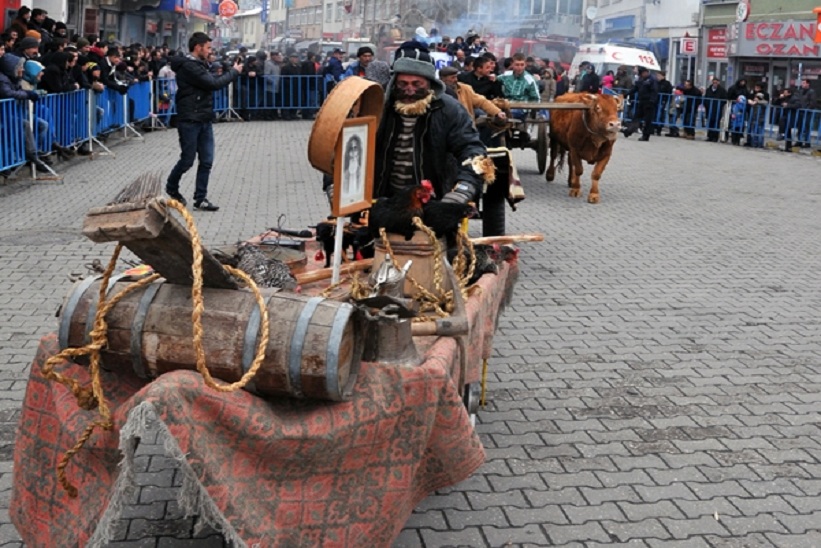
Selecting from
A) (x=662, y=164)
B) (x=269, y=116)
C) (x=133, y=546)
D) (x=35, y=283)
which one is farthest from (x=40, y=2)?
(x=133, y=546)

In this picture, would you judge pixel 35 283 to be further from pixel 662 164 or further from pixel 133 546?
pixel 662 164

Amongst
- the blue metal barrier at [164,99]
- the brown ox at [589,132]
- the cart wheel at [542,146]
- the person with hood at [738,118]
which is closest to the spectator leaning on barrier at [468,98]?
the brown ox at [589,132]

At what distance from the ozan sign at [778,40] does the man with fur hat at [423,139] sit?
74.2 feet

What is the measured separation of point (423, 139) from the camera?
5645 millimetres

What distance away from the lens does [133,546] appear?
4.03m

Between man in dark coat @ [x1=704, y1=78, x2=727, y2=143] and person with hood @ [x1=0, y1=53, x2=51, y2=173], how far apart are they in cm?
1675

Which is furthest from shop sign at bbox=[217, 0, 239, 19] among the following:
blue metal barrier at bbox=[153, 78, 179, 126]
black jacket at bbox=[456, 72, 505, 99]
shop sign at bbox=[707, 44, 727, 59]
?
black jacket at bbox=[456, 72, 505, 99]

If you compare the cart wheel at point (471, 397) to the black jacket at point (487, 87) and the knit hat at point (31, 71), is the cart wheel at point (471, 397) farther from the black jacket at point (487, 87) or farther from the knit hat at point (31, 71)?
the knit hat at point (31, 71)

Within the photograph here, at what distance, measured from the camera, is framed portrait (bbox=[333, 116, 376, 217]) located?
452cm

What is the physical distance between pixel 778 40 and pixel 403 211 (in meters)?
25.5

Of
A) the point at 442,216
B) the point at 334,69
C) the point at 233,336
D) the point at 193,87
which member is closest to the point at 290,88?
the point at 334,69

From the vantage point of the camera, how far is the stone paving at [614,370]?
14.4 ft

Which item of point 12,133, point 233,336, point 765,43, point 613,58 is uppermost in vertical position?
point 765,43

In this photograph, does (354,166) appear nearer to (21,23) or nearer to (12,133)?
(12,133)
